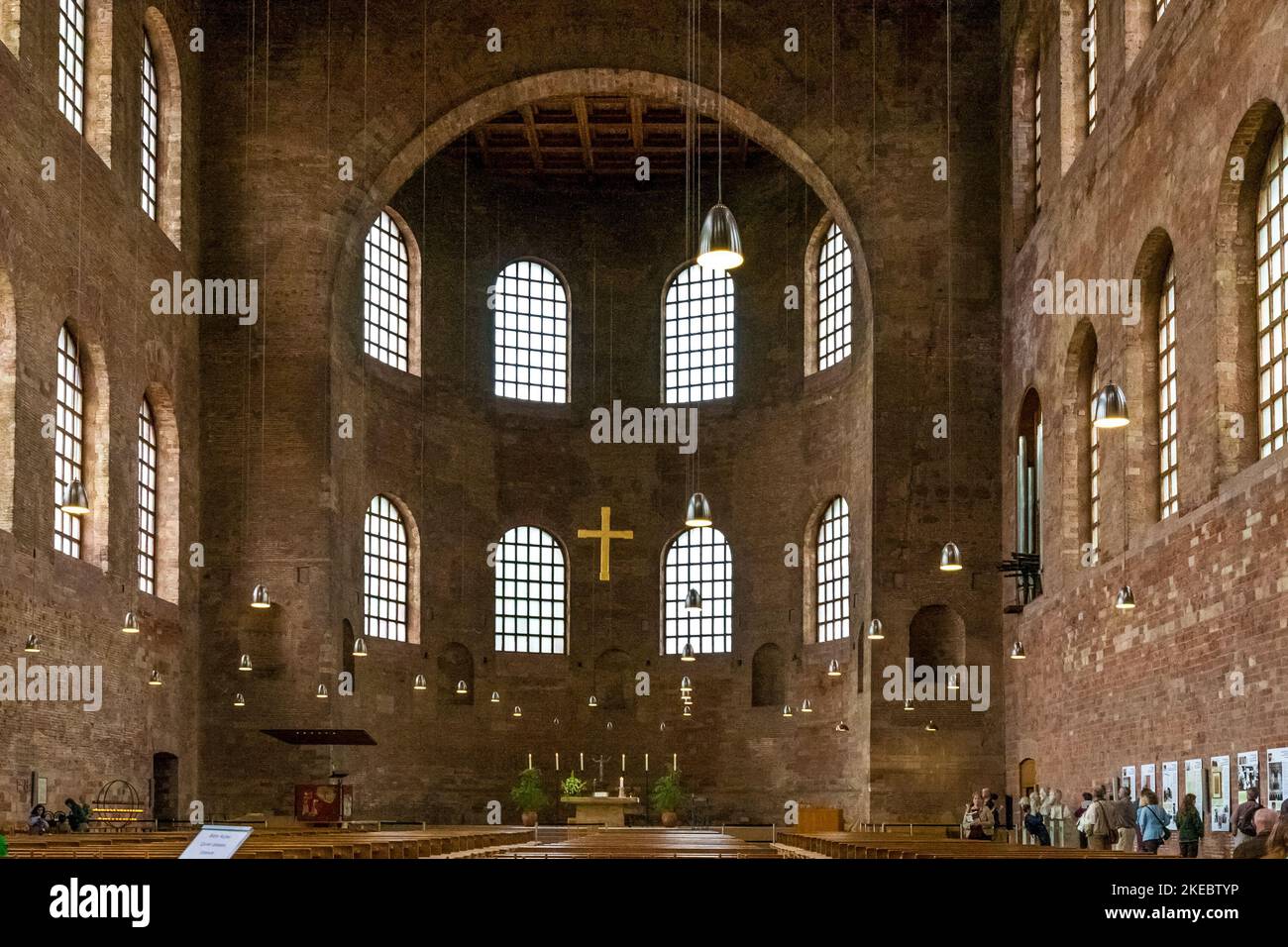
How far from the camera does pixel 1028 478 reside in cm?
2722

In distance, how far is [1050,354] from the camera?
2564cm

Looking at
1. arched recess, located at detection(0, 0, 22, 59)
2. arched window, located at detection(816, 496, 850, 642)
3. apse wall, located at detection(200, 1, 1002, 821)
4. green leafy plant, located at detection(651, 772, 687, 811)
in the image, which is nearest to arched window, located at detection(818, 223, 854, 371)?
apse wall, located at detection(200, 1, 1002, 821)

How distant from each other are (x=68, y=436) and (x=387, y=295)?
493 inches

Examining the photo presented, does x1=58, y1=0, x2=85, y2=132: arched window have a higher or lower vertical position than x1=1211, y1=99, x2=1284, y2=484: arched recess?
higher

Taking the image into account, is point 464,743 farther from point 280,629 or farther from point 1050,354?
point 1050,354

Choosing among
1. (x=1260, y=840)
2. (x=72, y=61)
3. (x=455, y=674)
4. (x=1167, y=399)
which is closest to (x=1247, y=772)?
(x=1260, y=840)

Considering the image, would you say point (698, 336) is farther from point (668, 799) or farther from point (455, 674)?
point (668, 799)

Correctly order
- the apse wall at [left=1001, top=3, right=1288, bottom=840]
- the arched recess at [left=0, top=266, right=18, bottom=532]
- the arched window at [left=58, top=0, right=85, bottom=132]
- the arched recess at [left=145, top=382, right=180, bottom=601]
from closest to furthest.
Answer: the apse wall at [left=1001, top=3, right=1288, bottom=840] < the arched recess at [left=0, top=266, right=18, bottom=532] < the arched window at [left=58, top=0, right=85, bottom=132] < the arched recess at [left=145, top=382, right=180, bottom=601]

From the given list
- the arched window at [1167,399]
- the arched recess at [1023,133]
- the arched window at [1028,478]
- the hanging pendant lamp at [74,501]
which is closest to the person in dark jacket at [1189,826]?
the arched window at [1167,399]

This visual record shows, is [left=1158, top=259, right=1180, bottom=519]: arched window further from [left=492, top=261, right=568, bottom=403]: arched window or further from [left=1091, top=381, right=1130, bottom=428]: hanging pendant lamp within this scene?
[left=492, top=261, right=568, bottom=403]: arched window

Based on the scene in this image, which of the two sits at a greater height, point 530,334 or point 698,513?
point 530,334

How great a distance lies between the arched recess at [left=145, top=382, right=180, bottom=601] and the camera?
27.9 m

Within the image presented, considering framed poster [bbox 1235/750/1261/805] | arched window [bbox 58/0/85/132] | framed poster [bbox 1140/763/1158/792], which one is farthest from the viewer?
arched window [bbox 58/0/85/132]

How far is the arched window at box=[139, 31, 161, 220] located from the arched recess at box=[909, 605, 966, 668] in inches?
593
